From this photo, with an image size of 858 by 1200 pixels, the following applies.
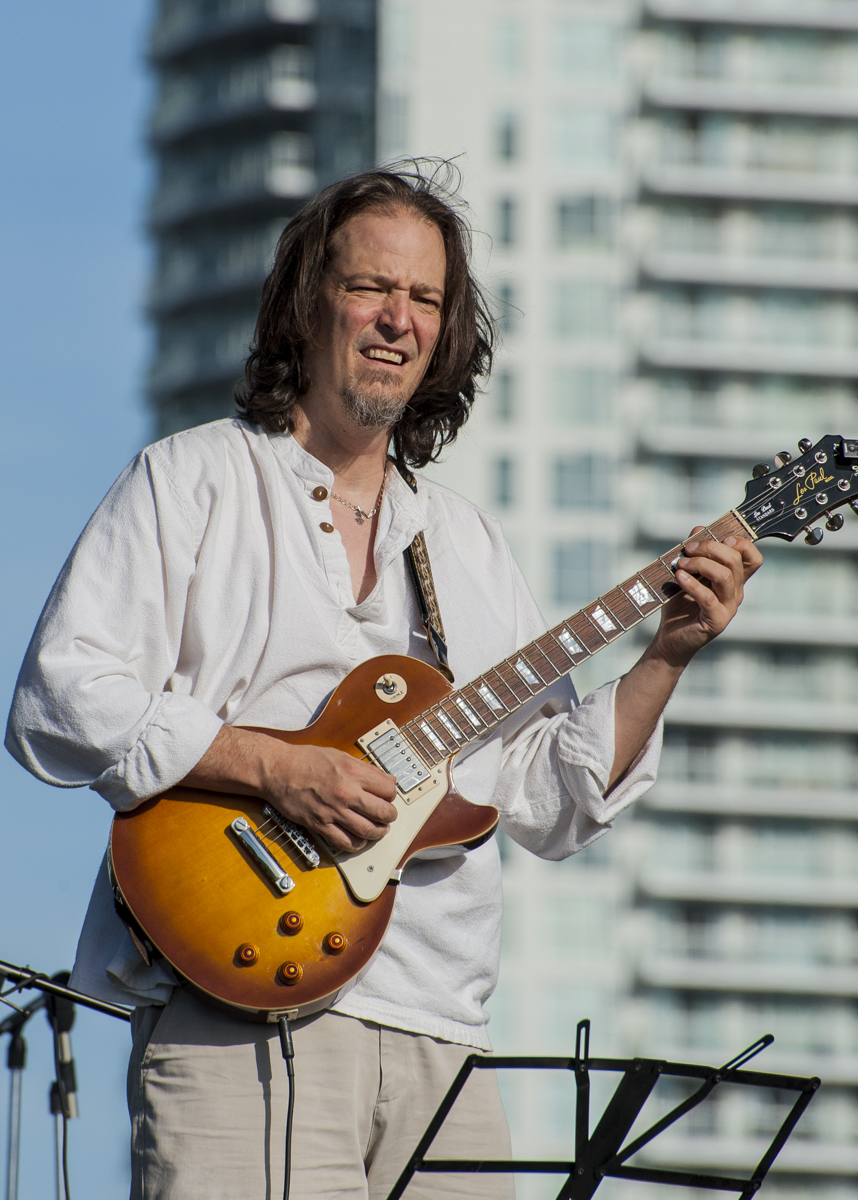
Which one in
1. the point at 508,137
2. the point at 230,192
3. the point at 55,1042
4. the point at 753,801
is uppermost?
the point at 230,192

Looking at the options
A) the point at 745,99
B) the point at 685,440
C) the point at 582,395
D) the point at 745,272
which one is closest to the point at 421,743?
the point at 582,395

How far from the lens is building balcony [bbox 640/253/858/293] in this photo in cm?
3981

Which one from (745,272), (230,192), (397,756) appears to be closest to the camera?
(397,756)

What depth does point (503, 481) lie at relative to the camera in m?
36.3

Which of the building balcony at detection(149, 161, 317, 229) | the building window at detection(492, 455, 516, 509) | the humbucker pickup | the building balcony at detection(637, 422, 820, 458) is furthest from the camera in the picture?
the building balcony at detection(149, 161, 317, 229)

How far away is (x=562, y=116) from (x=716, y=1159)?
25456mm

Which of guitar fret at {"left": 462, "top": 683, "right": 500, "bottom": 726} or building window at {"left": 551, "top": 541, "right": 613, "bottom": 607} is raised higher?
guitar fret at {"left": 462, "top": 683, "right": 500, "bottom": 726}

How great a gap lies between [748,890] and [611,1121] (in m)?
37.6

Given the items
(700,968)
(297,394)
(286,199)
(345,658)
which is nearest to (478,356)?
(297,394)

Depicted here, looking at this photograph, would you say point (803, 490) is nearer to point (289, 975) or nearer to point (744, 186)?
point (289, 975)

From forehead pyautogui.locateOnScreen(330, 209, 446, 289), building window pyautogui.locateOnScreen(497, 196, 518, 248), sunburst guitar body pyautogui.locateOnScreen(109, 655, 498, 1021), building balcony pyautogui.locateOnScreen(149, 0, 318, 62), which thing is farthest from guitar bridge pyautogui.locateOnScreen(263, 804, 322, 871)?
building balcony pyautogui.locateOnScreen(149, 0, 318, 62)

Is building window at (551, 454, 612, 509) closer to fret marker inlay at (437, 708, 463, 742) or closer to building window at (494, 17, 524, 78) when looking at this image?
building window at (494, 17, 524, 78)

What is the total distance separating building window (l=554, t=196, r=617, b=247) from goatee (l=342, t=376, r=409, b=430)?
36246mm

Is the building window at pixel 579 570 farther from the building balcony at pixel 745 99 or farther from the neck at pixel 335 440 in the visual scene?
the neck at pixel 335 440
